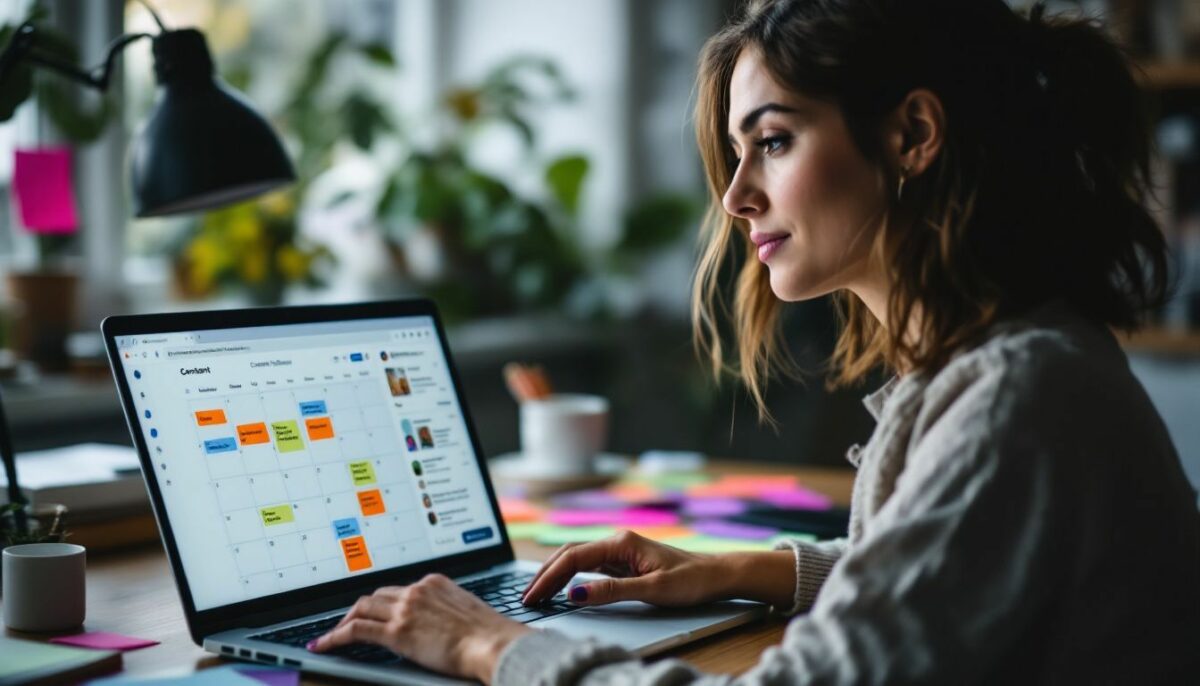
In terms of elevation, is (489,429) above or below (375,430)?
below

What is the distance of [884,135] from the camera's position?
3.07 feet

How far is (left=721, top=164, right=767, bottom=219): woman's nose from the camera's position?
1.02 meters

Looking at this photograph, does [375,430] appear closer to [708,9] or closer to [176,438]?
[176,438]

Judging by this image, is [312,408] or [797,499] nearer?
[312,408]

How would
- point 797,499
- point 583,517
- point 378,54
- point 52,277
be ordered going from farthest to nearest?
point 378,54
point 52,277
point 797,499
point 583,517

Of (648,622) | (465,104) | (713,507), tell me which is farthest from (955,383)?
(465,104)

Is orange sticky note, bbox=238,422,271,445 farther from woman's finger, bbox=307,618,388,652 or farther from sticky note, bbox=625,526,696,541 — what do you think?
sticky note, bbox=625,526,696,541

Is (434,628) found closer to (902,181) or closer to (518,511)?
(902,181)

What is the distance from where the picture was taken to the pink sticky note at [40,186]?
1.41m

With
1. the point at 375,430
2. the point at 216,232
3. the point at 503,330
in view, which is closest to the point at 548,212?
the point at 503,330

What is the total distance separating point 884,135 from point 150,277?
6.19ft

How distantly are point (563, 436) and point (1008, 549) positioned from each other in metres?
1.01

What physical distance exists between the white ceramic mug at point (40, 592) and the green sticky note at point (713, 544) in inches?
23.6

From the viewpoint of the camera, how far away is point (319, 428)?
3.59ft
